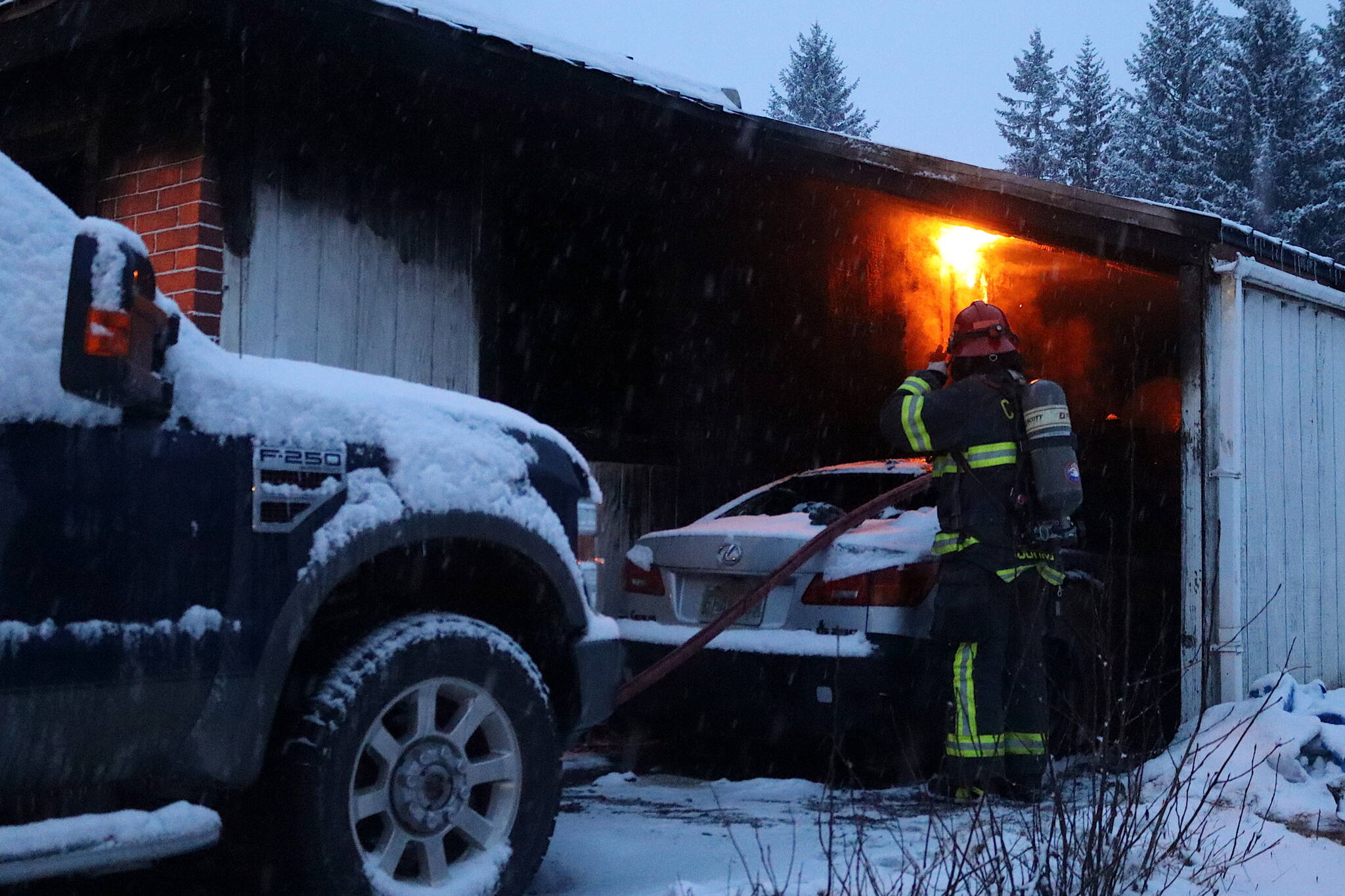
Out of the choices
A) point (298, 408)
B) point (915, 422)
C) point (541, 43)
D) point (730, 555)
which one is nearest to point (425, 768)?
point (298, 408)

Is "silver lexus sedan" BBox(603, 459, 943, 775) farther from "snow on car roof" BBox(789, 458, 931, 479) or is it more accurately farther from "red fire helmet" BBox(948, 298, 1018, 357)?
"red fire helmet" BBox(948, 298, 1018, 357)

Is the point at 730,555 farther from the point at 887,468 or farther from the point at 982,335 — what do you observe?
the point at 982,335

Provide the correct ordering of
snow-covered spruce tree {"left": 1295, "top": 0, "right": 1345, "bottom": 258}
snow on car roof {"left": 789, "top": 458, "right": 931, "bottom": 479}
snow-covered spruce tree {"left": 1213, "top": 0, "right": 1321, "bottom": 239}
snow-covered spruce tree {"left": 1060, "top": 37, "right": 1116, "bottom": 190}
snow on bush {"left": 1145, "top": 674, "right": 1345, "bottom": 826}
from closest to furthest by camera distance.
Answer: snow on bush {"left": 1145, "top": 674, "right": 1345, "bottom": 826} → snow on car roof {"left": 789, "top": 458, "right": 931, "bottom": 479} → snow-covered spruce tree {"left": 1295, "top": 0, "right": 1345, "bottom": 258} → snow-covered spruce tree {"left": 1213, "top": 0, "right": 1321, "bottom": 239} → snow-covered spruce tree {"left": 1060, "top": 37, "right": 1116, "bottom": 190}

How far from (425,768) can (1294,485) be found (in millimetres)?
6032

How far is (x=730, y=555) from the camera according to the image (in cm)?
561

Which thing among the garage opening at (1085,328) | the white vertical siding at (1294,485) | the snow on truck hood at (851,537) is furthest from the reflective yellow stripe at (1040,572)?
the garage opening at (1085,328)

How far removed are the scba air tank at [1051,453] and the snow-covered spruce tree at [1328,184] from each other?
30064 millimetres

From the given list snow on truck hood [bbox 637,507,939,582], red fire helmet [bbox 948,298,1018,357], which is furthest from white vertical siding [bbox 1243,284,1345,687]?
snow on truck hood [bbox 637,507,939,582]

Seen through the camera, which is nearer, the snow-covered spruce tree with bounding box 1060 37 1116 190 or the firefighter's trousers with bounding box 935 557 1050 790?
the firefighter's trousers with bounding box 935 557 1050 790

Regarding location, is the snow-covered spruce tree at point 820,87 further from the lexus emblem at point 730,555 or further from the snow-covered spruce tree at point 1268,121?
the lexus emblem at point 730,555

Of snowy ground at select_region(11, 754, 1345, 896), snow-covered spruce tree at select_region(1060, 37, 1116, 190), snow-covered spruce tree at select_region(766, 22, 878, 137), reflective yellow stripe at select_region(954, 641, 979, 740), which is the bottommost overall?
snowy ground at select_region(11, 754, 1345, 896)

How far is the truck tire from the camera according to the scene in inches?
124

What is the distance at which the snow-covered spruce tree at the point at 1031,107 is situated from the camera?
48844mm

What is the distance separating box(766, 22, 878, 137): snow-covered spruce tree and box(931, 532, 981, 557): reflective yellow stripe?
4896 centimetres
